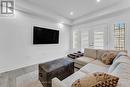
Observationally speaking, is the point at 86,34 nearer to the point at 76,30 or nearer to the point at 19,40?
the point at 76,30

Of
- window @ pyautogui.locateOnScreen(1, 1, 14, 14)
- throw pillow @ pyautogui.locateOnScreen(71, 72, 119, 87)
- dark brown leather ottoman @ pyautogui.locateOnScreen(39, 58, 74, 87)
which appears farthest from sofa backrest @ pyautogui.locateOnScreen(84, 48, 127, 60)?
window @ pyautogui.locateOnScreen(1, 1, 14, 14)

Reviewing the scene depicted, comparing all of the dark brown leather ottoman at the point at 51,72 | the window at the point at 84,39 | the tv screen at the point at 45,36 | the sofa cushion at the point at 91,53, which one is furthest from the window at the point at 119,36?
the tv screen at the point at 45,36

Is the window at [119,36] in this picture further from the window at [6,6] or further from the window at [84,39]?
the window at [6,6]

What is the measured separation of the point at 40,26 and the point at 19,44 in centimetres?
144

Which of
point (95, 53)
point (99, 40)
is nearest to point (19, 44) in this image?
point (95, 53)

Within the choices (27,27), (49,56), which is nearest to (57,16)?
(27,27)

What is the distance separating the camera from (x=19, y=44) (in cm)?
391

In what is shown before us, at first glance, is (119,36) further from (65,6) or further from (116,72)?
(116,72)

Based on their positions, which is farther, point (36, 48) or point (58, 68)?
point (36, 48)

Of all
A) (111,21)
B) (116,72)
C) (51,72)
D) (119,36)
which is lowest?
(51,72)

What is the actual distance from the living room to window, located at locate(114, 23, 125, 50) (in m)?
0.04

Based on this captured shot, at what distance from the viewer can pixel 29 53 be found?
430 cm

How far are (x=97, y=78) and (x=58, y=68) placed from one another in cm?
158

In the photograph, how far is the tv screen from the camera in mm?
4514
